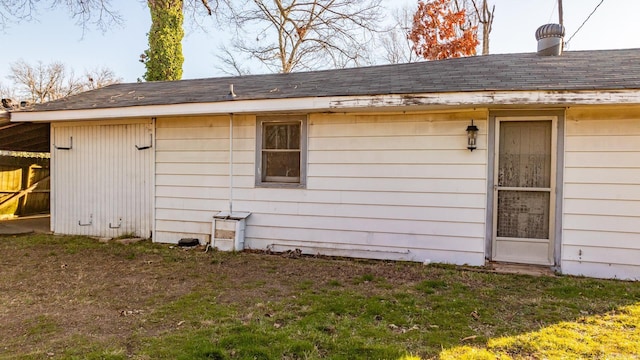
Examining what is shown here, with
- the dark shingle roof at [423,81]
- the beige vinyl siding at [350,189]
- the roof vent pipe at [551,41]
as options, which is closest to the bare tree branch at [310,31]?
the dark shingle roof at [423,81]

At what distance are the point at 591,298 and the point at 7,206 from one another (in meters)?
11.4

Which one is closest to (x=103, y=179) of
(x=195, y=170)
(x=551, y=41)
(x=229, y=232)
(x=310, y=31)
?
(x=195, y=170)

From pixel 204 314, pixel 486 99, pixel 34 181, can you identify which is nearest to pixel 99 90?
pixel 34 181

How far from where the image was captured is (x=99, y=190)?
6613mm

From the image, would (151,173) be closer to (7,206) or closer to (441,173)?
(441,173)

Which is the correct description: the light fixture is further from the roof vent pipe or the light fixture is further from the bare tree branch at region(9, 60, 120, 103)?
the bare tree branch at region(9, 60, 120, 103)

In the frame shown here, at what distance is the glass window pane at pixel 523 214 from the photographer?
15.3 ft

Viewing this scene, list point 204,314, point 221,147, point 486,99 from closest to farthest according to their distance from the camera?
1. point 204,314
2. point 486,99
3. point 221,147

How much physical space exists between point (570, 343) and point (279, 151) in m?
4.10

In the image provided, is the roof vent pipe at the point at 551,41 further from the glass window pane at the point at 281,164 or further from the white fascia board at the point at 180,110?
the glass window pane at the point at 281,164

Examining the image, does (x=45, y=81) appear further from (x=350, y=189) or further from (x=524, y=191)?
(x=524, y=191)

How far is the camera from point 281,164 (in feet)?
18.5

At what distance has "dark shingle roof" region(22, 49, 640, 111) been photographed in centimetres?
441

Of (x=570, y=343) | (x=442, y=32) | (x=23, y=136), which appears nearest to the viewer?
(x=570, y=343)
